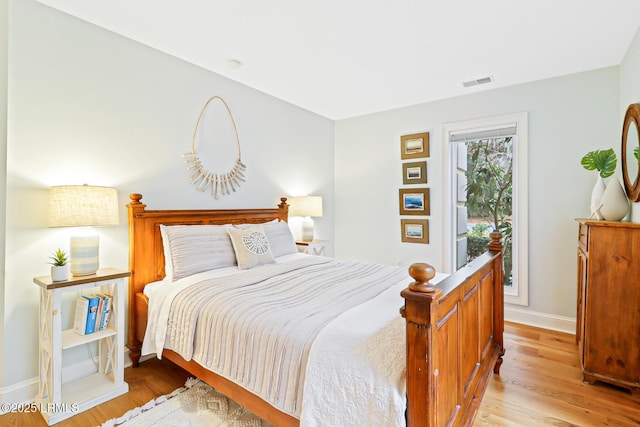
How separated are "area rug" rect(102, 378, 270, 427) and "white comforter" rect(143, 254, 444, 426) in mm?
739

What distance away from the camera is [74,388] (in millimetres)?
2098

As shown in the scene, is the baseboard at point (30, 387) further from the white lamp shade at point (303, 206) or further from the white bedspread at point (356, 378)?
the white lamp shade at point (303, 206)

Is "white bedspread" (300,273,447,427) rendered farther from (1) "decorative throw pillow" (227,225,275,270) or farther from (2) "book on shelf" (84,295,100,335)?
(2) "book on shelf" (84,295,100,335)

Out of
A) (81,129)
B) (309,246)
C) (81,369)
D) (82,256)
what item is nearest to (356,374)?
(82,256)

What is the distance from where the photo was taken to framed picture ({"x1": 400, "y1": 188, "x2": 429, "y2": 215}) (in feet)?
13.1

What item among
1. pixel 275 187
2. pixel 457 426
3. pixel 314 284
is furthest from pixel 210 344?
pixel 275 187

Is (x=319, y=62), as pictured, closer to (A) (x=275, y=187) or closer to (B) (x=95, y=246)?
(A) (x=275, y=187)

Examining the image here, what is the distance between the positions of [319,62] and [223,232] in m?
1.74

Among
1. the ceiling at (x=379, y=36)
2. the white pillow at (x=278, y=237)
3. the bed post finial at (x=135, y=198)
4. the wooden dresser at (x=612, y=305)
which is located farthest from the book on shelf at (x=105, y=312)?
the wooden dresser at (x=612, y=305)

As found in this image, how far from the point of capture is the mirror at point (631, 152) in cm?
223

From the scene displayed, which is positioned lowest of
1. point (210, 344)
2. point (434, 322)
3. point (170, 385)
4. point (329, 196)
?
point (170, 385)

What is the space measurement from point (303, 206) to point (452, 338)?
277cm

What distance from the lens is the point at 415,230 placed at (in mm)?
4078

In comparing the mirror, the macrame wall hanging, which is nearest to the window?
the mirror
